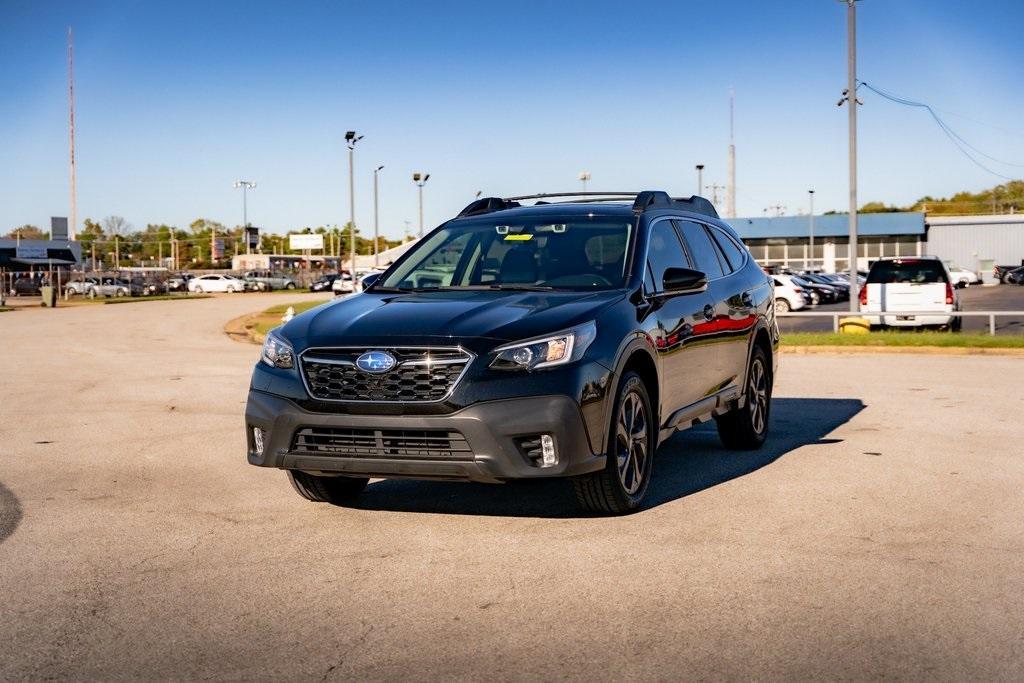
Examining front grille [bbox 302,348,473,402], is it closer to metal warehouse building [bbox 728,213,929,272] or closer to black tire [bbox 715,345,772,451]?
black tire [bbox 715,345,772,451]

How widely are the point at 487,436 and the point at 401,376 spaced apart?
1.75 ft

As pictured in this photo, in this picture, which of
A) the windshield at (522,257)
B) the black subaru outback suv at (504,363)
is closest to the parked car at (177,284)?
the windshield at (522,257)

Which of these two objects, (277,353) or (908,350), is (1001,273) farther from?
(277,353)

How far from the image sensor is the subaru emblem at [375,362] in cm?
631

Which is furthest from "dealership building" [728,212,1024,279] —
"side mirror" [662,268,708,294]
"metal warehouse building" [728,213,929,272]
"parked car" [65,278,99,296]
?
"side mirror" [662,268,708,294]

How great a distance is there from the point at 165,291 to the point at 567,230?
88.4m

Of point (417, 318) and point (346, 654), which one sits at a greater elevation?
point (417, 318)

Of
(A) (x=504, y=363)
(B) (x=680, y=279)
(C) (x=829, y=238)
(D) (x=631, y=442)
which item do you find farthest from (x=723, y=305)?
(C) (x=829, y=238)

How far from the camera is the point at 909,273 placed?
26.3 m

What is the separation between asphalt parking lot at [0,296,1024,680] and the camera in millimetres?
4547

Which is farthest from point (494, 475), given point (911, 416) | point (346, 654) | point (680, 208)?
point (911, 416)

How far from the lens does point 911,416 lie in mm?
11852

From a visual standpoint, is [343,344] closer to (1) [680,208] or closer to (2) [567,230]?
(2) [567,230]

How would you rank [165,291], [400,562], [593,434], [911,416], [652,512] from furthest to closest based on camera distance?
[165,291] < [911,416] < [652,512] < [593,434] < [400,562]
